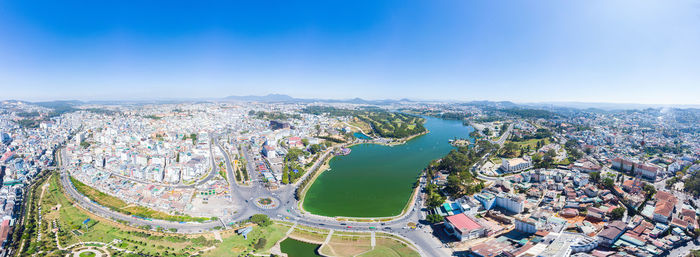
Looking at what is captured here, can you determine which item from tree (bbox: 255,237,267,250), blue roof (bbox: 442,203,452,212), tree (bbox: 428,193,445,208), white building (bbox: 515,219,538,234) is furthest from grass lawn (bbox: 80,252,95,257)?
white building (bbox: 515,219,538,234)

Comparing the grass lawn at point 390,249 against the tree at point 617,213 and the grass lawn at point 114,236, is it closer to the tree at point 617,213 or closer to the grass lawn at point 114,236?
the grass lawn at point 114,236

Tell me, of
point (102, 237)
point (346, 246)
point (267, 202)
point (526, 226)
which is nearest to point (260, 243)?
point (346, 246)

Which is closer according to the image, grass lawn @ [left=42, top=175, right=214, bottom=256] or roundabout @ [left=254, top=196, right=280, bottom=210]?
grass lawn @ [left=42, top=175, right=214, bottom=256]

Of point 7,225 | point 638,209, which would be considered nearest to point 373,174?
point 638,209

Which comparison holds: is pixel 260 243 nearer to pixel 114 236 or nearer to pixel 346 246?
pixel 346 246

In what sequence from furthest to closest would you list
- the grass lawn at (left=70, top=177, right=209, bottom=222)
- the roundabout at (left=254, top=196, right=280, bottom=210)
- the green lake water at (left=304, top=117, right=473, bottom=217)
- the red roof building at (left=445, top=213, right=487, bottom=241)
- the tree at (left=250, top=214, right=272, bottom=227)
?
the green lake water at (left=304, top=117, right=473, bottom=217), the roundabout at (left=254, top=196, right=280, bottom=210), the grass lawn at (left=70, top=177, right=209, bottom=222), the tree at (left=250, top=214, right=272, bottom=227), the red roof building at (left=445, top=213, right=487, bottom=241)

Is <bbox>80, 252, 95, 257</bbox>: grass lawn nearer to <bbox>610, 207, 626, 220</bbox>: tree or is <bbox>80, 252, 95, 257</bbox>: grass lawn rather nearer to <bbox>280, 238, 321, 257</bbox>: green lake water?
<bbox>280, 238, 321, 257</bbox>: green lake water

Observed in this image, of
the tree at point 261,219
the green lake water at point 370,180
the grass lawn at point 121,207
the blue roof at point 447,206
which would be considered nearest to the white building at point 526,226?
the blue roof at point 447,206
